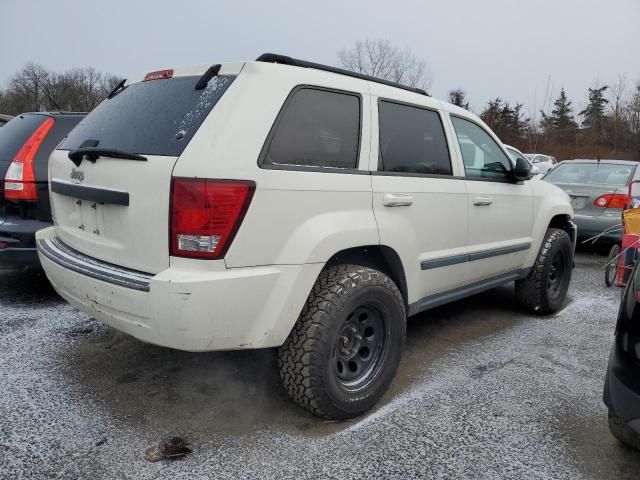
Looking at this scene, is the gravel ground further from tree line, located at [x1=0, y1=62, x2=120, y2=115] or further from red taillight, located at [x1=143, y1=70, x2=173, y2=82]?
tree line, located at [x1=0, y1=62, x2=120, y2=115]

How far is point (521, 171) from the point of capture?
3855 millimetres

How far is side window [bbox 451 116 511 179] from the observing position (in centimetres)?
354

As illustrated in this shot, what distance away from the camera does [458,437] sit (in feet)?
8.11

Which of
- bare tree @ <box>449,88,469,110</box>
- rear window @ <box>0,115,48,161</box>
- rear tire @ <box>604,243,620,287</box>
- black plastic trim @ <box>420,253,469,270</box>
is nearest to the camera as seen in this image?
black plastic trim @ <box>420,253,469,270</box>

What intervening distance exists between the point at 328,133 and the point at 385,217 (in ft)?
1.81

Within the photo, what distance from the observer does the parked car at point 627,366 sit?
195 centimetres

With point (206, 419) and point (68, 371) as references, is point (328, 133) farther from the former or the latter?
point (68, 371)

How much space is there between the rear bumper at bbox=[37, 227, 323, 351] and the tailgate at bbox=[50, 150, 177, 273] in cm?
11

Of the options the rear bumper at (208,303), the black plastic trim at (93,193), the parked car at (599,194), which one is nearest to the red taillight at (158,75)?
the black plastic trim at (93,193)

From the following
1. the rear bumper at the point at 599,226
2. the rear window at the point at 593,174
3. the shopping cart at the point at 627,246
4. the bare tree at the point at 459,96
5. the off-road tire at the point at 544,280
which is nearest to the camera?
the off-road tire at the point at 544,280

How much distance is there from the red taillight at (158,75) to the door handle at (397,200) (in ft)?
4.40

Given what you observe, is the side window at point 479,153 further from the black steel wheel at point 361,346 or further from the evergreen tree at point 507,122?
the evergreen tree at point 507,122

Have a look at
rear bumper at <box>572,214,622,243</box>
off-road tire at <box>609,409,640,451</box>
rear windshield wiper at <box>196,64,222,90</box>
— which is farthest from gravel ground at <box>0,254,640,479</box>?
rear bumper at <box>572,214,622,243</box>

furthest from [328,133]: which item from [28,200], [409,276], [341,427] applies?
[28,200]
